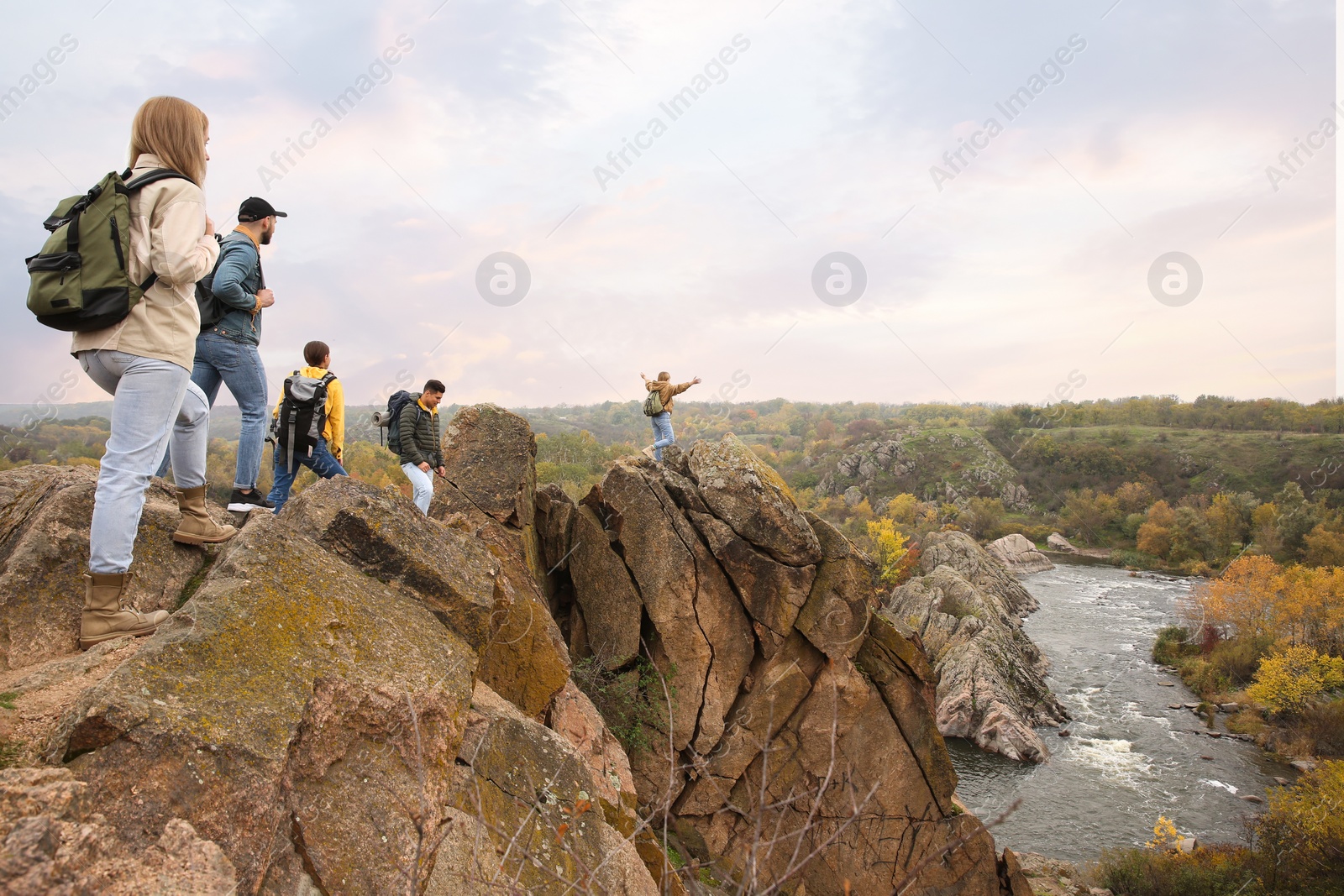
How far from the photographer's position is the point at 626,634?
13.9 metres

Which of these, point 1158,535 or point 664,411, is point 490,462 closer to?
point 664,411

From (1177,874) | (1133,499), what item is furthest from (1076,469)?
(1177,874)

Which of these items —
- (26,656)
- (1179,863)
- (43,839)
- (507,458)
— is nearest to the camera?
(43,839)

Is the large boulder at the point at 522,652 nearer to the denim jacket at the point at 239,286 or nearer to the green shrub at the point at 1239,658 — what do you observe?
the denim jacket at the point at 239,286

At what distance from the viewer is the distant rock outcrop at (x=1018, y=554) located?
8262cm

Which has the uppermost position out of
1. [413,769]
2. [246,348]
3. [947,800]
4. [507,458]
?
[246,348]

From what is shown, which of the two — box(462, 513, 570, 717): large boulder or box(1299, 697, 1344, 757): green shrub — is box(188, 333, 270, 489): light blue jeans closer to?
box(462, 513, 570, 717): large boulder

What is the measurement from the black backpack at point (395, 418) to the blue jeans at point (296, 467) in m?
1.52

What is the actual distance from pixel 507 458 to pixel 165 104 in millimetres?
8279

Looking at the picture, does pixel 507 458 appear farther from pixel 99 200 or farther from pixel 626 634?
pixel 99 200

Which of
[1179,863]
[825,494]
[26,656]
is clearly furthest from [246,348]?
[825,494]

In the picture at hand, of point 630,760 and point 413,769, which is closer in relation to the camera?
point 413,769

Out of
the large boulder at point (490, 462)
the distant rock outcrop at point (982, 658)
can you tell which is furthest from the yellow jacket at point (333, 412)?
the distant rock outcrop at point (982, 658)

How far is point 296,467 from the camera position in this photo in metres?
8.84
